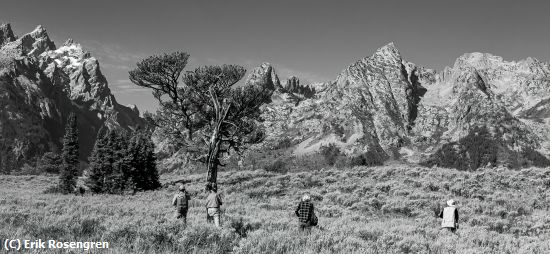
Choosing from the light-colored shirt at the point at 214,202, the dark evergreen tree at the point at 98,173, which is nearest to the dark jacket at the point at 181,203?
the light-colored shirt at the point at 214,202

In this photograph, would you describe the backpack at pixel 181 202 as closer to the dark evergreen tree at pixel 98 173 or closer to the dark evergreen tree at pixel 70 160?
the dark evergreen tree at pixel 70 160

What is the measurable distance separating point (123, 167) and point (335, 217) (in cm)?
3274

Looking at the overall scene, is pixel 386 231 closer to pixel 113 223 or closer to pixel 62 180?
pixel 113 223

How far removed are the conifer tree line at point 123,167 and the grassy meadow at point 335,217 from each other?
17388 mm

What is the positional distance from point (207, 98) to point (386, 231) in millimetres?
21818

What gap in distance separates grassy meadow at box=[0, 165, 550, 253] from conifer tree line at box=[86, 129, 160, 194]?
1739 centimetres

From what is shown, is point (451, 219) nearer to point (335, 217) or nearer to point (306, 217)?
point (306, 217)

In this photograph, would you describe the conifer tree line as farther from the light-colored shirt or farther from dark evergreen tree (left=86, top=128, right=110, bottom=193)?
the light-colored shirt

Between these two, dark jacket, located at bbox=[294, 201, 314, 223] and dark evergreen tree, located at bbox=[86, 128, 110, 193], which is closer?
dark jacket, located at bbox=[294, 201, 314, 223]

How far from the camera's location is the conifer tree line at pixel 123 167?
4409 centimetres

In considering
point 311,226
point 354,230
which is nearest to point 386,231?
point 354,230

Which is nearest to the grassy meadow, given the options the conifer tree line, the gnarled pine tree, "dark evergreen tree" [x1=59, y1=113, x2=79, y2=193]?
the gnarled pine tree

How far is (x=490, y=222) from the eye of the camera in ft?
55.7

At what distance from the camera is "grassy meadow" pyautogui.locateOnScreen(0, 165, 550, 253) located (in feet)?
31.7
